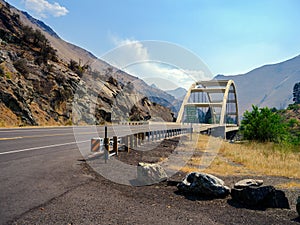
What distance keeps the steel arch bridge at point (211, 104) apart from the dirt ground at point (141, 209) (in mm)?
41912

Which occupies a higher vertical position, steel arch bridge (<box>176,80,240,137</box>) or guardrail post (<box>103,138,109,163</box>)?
steel arch bridge (<box>176,80,240,137</box>)

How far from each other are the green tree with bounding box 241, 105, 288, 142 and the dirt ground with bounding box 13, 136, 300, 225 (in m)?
27.8

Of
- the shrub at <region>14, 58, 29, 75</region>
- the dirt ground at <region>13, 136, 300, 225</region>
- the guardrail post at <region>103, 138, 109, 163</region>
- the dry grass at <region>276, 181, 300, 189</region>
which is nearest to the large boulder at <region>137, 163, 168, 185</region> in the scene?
the dirt ground at <region>13, 136, 300, 225</region>

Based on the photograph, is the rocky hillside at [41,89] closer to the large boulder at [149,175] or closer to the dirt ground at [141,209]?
the large boulder at [149,175]

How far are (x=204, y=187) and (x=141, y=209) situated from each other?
1.83m

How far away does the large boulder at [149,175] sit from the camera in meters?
7.36

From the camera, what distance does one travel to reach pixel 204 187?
6434mm

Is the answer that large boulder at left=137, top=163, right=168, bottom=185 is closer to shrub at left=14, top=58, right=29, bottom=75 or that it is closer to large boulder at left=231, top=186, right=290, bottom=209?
large boulder at left=231, top=186, right=290, bottom=209

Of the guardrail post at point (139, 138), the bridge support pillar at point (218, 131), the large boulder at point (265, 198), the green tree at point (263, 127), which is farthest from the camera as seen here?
the bridge support pillar at point (218, 131)

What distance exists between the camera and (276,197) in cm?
→ 574

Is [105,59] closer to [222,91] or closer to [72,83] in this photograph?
[72,83]

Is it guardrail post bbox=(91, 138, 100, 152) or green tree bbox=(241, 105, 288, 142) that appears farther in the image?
green tree bbox=(241, 105, 288, 142)

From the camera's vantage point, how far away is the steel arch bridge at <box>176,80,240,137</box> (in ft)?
198

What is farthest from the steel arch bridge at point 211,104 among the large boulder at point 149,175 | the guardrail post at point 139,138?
the large boulder at point 149,175
